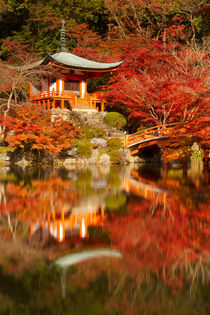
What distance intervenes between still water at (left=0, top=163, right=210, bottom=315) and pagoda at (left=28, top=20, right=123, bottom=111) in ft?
54.7

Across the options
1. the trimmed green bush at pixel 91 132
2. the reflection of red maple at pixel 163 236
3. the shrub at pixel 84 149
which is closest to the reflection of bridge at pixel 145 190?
the reflection of red maple at pixel 163 236

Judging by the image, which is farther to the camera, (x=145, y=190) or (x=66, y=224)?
(x=145, y=190)

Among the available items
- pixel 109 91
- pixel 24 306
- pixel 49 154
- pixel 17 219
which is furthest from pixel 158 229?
pixel 109 91

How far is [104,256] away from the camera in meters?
4.76

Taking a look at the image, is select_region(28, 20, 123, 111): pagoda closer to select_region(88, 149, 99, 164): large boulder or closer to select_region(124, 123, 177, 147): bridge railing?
select_region(124, 123, 177, 147): bridge railing

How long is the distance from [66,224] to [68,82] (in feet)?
68.2

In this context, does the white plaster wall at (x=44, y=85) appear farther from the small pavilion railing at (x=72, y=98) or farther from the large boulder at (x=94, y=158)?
the large boulder at (x=94, y=158)

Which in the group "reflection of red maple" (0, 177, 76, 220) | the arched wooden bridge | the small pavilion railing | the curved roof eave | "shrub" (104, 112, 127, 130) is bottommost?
"reflection of red maple" (0, 177, 76, 220)

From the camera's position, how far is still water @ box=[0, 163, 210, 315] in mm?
3557

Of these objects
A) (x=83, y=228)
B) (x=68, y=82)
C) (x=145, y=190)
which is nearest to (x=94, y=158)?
(x=68, y=82)

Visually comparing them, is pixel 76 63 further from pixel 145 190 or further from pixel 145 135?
pixel 145 190

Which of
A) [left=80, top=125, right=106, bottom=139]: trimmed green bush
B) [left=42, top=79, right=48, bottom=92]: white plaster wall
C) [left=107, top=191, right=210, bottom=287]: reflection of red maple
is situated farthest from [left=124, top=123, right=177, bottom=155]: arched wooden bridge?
[left=107, top=191, right=210, bottom=287]: reflection of red maple

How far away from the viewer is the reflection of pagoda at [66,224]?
19.0ft

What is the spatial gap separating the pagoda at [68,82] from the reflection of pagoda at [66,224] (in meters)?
17.6
